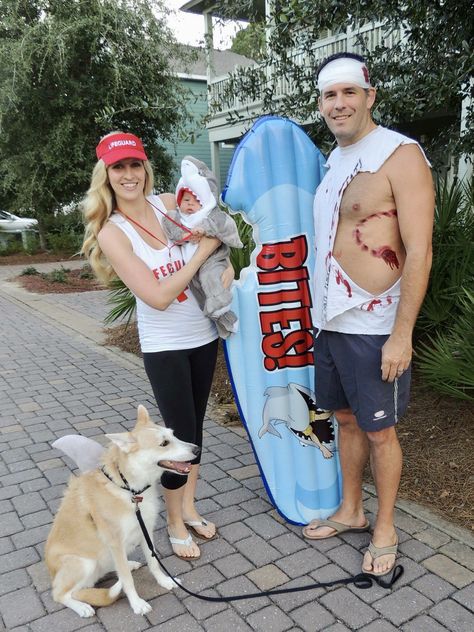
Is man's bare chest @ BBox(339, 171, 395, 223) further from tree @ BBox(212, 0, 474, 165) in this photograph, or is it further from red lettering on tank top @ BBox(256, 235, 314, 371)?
tree @ BBox(212, 0, 474, 165)

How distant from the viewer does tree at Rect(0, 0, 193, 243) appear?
1215cm

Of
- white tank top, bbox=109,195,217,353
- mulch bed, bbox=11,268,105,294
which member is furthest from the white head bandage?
mulch bed, bbox=11,268,105,294

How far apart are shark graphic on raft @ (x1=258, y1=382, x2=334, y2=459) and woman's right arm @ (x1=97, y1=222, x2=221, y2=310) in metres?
1.00

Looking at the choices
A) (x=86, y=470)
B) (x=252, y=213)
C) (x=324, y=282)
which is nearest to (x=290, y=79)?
(x=252, y=213)

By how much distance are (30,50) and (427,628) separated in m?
13.3

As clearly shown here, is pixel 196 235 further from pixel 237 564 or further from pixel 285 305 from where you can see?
pixel 237 564

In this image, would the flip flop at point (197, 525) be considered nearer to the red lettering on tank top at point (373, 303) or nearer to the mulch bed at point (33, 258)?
the red lettering on tank top at point (373, 303)

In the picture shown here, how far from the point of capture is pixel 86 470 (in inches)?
109

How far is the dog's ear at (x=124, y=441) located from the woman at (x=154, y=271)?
339 millimetres

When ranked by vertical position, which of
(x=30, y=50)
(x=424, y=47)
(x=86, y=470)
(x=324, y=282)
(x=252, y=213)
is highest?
(x=30, y=50)

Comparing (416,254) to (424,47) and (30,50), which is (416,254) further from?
(30,50)

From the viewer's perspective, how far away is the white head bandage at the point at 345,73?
99.0 inches

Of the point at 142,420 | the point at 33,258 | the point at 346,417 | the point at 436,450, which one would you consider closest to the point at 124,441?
the point at 142,420

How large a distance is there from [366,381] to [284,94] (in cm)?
349
